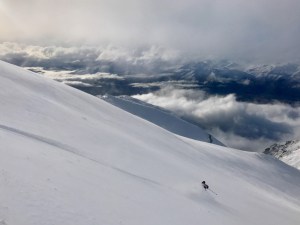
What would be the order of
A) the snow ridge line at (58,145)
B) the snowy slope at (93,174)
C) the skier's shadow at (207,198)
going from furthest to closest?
the skier's shadow at (207,198) < the snow ridge line at (58,145) < the snowy slope at (93,174)

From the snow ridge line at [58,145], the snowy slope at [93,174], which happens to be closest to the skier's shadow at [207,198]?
the snowy slope at [93,174]

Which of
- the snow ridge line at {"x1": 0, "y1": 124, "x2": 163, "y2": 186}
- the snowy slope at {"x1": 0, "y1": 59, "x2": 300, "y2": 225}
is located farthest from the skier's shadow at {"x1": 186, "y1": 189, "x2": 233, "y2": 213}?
the snow ridge line at {"x1": 0, "y1": 124, "x2": 163, "y2": 186}

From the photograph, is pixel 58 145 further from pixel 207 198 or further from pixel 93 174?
pixel 207 198

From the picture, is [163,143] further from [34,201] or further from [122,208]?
[34,201]

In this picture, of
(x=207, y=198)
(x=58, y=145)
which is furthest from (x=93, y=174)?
(x=207, y=198)

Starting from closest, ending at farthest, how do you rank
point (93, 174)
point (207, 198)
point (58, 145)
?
point (93, 174)
point (58, 145)
point (207, 198)

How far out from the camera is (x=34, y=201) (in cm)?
1333

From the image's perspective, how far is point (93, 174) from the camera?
20.6m

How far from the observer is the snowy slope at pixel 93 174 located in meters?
14.4

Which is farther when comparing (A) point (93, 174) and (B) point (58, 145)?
(B) point (58, 145)

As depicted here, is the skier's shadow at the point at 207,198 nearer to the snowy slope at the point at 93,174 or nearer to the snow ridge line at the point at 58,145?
the snowy slope at the point at 93,174

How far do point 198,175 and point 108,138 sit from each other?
9.97m

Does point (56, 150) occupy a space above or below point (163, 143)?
below

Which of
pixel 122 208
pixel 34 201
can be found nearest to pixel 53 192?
pixel 34 201
